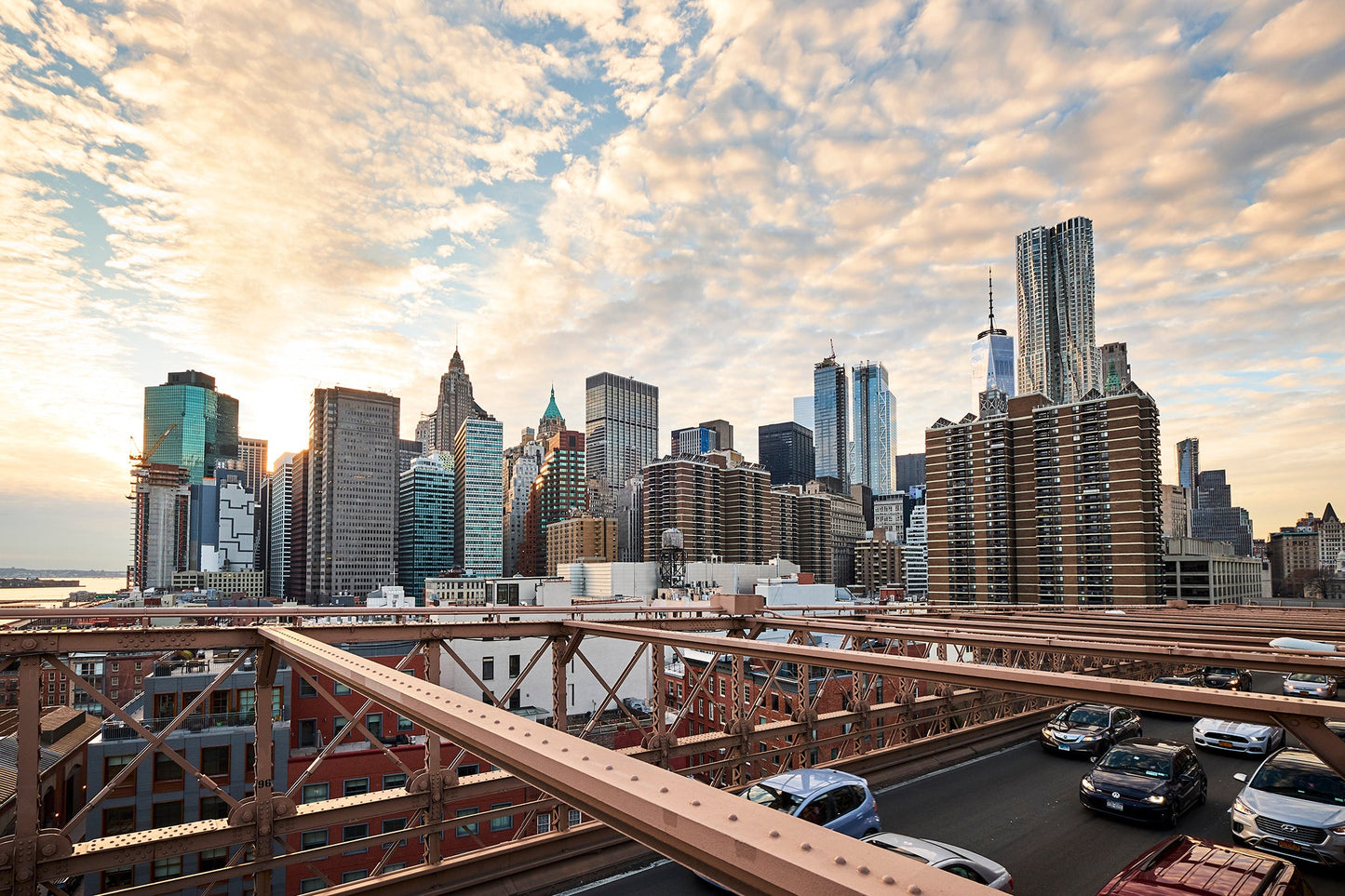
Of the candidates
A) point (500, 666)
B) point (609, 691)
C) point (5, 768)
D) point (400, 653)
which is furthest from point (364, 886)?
point (400, 653)

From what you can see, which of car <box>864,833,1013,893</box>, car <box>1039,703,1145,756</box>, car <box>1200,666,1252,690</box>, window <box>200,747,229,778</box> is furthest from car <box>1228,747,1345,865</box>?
window <box>200,747,229,778</box>

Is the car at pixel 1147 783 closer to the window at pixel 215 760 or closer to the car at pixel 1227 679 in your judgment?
the car at pixel 1227 679

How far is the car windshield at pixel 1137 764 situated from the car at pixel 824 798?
4923mm

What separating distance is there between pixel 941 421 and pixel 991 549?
2379 cm

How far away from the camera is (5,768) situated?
16062 mm

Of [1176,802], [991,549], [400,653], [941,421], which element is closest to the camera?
[1176,802]

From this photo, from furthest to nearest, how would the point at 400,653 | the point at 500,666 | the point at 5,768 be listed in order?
the point at 400,653 → the point at 500,666 → the point at 5,768

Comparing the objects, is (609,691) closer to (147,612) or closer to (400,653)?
(147,612)

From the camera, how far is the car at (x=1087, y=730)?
53.5ft

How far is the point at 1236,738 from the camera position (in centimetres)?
1709

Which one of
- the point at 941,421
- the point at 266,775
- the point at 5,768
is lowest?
the point at 5,768

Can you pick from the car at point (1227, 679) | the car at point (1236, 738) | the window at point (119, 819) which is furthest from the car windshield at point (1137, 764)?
the window at point (119, 819)

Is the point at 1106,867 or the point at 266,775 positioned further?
the point at 1106,867

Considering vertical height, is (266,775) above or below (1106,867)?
above
